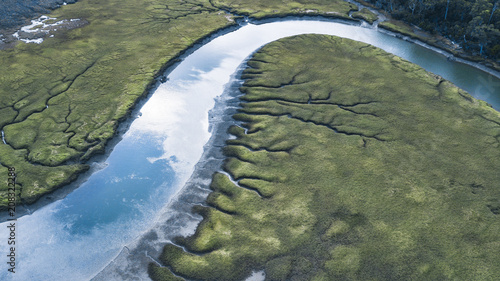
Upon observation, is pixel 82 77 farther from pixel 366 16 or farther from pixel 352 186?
pixel 366 16

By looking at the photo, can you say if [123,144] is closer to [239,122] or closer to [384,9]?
[239,122]

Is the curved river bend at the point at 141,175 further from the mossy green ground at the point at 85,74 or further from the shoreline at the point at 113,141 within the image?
the mossy green ground at the point at 85,74

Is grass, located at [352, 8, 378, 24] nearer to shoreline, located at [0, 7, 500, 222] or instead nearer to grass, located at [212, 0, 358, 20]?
shoreline, located at [0, 7, 500, 222]

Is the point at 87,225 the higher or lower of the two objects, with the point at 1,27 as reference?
lower

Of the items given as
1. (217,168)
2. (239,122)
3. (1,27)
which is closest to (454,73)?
(239,122)

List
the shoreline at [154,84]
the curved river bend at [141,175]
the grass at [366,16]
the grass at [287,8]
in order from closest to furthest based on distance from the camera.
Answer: the curved river bend at [141,175], the shoreline at [154,84], the grass at [366,16], the grass at [287,8]

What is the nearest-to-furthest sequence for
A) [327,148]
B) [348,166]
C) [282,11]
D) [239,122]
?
[348,166]
[327,148]
[239,122]
[282,11]

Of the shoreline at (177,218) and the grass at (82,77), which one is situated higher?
the grass at (82,77)

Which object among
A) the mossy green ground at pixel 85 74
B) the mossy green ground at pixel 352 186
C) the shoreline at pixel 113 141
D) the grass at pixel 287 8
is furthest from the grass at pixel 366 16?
the shoreline at pixel 113 141
